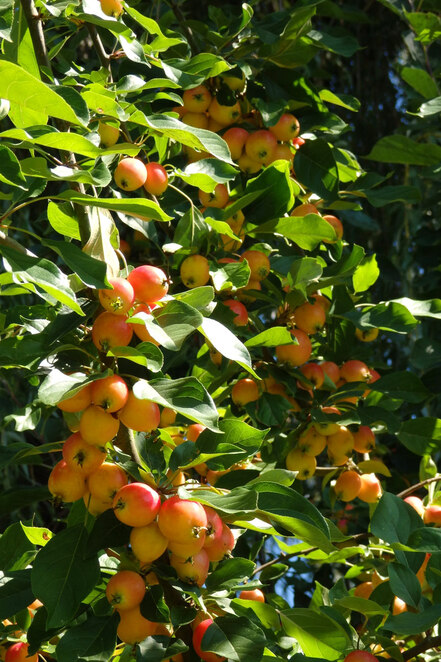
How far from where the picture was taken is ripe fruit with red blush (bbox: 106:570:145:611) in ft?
2.92

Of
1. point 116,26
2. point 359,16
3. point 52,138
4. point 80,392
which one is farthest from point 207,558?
point 359,16

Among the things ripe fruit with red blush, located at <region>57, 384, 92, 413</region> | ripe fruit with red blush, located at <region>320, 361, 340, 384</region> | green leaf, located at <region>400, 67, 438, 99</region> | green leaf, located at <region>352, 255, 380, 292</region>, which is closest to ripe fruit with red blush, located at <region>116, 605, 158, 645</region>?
ripe fruit with red blush, located at <region>57, 384, 92, 413</region>

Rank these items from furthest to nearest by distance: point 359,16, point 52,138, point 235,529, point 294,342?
1. point 359,16
2. point 294,342
3. point 235,529
4. point 52,138

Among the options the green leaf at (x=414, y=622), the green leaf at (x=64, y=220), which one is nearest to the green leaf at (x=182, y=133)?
the green leaf at (x=64, y=220)

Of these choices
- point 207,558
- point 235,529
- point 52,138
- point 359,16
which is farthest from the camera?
point 359,16

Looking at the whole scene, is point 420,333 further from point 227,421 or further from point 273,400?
point 227,421

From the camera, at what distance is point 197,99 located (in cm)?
137

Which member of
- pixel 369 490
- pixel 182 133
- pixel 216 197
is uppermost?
pixel 182 133

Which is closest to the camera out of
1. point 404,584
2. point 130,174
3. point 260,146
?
point 404,584

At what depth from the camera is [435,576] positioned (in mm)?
1019

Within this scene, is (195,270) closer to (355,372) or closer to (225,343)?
(225,343)

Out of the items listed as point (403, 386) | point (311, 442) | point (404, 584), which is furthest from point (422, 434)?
point (404, 584)

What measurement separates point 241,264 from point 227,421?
0.83 feet

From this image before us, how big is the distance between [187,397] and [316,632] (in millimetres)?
391
